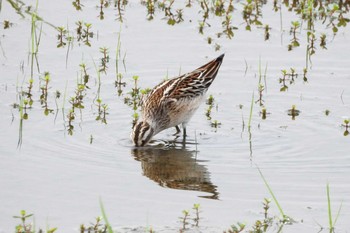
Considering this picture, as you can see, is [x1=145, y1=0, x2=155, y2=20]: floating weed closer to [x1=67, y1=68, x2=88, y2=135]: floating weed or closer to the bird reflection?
[x1=67, y1=68, x2=88, y2=135]: floating weed

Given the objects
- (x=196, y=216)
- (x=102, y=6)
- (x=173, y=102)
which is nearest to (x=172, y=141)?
(x=173, y=102)

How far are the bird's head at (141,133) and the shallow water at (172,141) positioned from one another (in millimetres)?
143

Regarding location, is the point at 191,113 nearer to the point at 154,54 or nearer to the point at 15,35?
the point at 154,54

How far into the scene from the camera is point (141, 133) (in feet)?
36.5

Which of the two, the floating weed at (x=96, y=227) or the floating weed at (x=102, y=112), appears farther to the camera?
the floating weed at (x=102, y=112)

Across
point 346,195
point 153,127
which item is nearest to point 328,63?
point 153,127

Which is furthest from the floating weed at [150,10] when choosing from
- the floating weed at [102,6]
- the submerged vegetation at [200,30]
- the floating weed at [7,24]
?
the floating weed at [7,24]

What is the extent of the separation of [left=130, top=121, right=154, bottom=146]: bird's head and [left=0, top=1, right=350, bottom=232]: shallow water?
0.47 ft

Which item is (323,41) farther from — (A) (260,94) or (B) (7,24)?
(B) (7,24)

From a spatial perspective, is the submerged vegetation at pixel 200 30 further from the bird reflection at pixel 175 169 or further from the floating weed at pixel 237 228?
the floating weed at pixel 237 228

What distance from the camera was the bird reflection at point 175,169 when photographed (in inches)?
389

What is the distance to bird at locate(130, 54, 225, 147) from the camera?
38.1 ft

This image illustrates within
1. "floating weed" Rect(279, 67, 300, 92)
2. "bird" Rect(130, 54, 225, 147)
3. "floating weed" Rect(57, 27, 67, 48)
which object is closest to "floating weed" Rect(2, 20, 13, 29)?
"floating weed" Rect(57, 27, 67, 48)

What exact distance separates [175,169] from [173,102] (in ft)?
4.57
